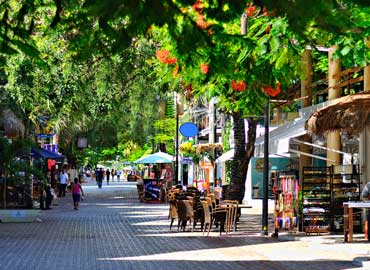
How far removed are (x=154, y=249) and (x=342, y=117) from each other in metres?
5.18

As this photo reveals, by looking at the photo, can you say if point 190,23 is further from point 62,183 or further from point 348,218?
point 62,183

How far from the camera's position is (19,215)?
26375 millimetres

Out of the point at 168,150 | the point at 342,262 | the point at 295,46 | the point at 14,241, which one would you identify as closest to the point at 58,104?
the point at 14,241

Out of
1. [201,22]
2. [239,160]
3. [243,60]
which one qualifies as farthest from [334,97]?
[201,22]

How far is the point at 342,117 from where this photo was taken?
18.5 metres

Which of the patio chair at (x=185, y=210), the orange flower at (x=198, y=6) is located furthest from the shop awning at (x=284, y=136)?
the orange flower at (x=198, y=6)

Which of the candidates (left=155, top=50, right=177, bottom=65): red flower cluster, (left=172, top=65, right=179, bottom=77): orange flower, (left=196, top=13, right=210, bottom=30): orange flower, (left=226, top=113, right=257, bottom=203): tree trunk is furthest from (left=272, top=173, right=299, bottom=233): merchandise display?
(left=196, top=13, right=210, bottom=30): orange flower

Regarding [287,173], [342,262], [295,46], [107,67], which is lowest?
[342,262]

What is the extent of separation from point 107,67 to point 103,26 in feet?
58.6

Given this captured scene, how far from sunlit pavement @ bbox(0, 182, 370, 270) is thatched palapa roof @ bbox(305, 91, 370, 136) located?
2609 millimetres

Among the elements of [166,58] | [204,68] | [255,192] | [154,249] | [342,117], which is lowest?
[154,249]

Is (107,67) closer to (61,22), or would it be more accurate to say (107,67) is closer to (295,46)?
(295,46)

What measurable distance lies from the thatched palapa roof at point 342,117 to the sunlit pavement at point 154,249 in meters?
2.61

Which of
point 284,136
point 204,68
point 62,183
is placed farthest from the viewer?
point 62,183
